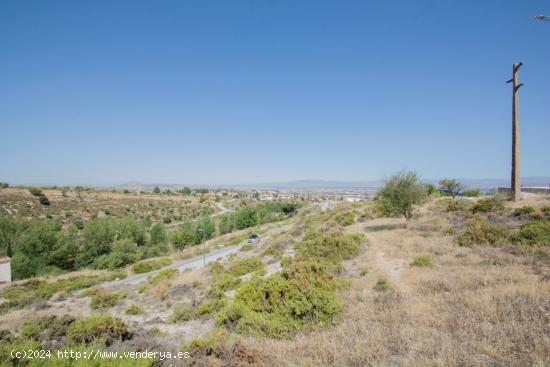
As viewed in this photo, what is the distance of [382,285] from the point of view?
8.75 metres

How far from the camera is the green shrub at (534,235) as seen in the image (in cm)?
1104

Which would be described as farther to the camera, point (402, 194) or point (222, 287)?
point (402, 194)

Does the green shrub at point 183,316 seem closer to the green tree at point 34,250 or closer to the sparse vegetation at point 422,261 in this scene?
the sparse vegetation at point 422,261

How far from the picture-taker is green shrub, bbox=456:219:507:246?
485 inches

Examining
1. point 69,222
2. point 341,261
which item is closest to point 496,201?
point 341,261

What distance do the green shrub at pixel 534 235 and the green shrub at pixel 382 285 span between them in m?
7.27

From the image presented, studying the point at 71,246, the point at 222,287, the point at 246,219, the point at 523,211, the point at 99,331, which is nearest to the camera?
the point at 99,331

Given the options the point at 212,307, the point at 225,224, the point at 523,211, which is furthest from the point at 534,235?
the point at 225,224

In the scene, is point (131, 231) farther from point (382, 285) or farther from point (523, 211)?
point (523, 211)

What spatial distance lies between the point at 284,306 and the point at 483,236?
11.4 metres

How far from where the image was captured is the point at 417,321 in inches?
234

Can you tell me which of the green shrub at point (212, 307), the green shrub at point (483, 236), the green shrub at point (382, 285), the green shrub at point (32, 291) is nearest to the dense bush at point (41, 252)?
the green shrub at point (32, 291)

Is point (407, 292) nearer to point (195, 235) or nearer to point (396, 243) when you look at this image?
point (396, 243)

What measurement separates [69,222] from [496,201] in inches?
2897
